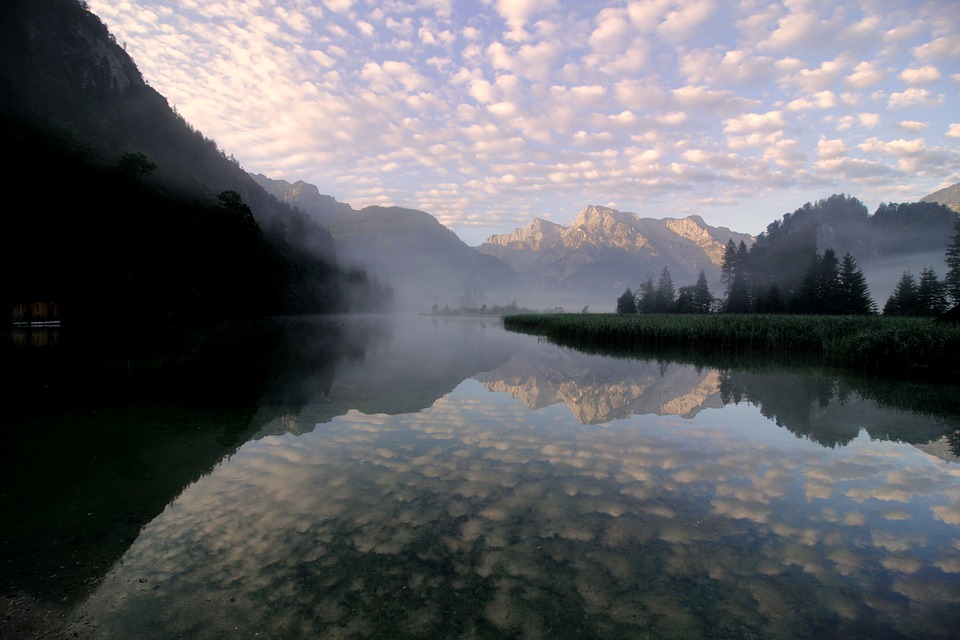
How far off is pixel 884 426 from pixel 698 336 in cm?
2155

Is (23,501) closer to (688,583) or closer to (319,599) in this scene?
(319,599)

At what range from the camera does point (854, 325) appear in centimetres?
2798

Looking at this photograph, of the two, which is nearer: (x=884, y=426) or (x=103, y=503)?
(x=103, y=503)

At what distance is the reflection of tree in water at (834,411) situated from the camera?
9.98 meters

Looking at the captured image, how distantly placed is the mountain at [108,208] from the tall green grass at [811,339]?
51.1m

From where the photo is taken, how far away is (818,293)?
7469 cm

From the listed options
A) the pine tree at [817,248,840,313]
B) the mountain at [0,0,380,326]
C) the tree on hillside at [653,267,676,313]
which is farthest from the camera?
the tree on hillside at [653,267,676,313]

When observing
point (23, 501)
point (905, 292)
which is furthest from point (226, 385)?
point (905, 292)

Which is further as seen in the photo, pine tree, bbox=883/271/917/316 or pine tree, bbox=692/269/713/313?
pine tree, bbox=692/269/713/313

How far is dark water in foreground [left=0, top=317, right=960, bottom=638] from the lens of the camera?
12.3ft

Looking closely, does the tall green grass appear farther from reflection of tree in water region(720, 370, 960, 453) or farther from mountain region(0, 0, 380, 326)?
mountain region(0, 0, 380, 326)

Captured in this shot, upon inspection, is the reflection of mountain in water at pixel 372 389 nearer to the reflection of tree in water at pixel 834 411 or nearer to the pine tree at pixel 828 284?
the reflection of tree in water at pixel 834 411

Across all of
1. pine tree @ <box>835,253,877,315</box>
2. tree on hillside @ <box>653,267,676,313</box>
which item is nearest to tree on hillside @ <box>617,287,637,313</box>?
tree on hillside @ <box>653,267,676,313</box>

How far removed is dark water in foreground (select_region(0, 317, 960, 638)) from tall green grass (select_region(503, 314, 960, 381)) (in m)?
10.5
